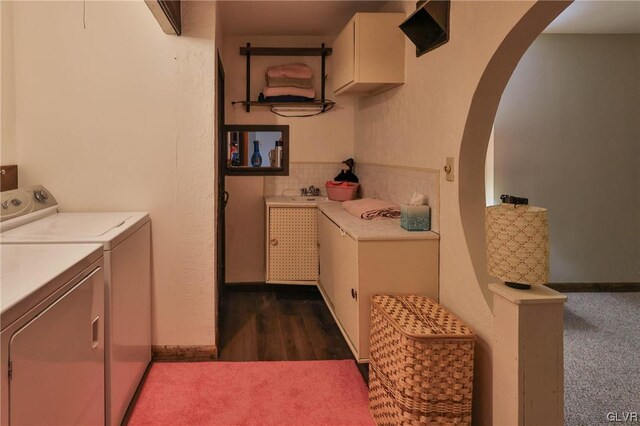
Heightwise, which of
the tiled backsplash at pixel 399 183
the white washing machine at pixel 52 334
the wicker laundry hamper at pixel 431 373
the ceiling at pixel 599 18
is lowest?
the wicker laundry hamper at pixel 431 373

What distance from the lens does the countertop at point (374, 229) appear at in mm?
2441

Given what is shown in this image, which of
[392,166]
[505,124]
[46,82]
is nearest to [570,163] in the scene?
[505,124]

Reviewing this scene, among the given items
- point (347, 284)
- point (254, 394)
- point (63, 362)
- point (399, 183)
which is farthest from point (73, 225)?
point (399, 183)

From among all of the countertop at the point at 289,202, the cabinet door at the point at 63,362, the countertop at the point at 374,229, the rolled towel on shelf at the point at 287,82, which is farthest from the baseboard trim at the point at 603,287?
the cabinet door at the point at 63,362

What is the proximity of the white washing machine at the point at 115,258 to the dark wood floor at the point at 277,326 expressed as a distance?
0.70 metres

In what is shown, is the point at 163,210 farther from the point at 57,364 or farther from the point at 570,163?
the point at 570,163

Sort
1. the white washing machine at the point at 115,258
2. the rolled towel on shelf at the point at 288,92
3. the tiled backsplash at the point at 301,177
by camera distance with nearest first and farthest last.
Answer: the white washing machine at the point at 115,258 < the rolled towel on shelf at the point at 288,92 < the tiled backsplash at the point at 301,177

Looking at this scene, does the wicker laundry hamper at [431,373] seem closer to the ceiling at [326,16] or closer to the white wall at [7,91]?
the white wall at [7,91]

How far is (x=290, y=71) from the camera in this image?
454 cm

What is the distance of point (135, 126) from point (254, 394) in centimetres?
171

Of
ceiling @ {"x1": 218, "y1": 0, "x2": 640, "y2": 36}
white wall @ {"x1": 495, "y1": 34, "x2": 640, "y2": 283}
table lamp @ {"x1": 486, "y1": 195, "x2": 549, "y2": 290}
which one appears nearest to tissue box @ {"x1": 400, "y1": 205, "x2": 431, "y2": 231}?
table lamp @ {"x1": 486, "y1": 195, "x2": 549, "y2": 290}

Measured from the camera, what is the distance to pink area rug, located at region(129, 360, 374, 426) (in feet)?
7.86

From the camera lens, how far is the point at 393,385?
2.07 m

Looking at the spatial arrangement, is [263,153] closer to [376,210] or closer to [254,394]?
[376,210]
